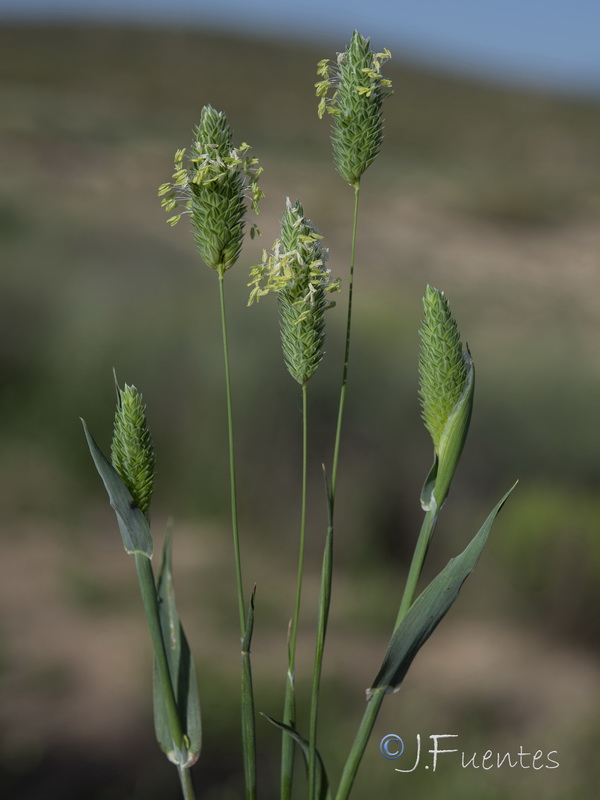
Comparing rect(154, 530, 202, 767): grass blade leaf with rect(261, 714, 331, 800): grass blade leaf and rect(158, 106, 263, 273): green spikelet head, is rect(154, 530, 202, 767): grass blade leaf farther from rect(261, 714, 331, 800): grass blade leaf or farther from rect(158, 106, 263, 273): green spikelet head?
rect(158, 106, 263, 273): green spikelet head

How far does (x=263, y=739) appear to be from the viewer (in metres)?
3.29

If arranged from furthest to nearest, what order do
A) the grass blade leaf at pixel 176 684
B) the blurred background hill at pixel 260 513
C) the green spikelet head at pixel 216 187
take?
1. the blurred background hill at pixel 260 513
2. the grass blade leaf at pixel 176 684
3. the green spikelet head at pixel 216 187

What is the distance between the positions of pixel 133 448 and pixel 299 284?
25cm

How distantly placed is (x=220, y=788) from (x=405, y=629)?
237 cm

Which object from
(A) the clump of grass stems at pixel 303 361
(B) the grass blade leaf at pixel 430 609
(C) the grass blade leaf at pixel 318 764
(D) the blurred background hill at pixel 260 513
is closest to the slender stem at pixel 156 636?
(A) the clump of grass stems at pixel 303 361

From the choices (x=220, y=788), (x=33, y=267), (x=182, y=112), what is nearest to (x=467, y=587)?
(x=220, y=788)

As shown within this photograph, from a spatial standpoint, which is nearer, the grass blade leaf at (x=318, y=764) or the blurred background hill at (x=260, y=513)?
the grass blade leaf at (x=318, y=764)

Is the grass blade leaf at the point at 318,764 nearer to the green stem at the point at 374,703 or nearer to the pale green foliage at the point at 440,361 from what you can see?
the green stem at the point at 374,703

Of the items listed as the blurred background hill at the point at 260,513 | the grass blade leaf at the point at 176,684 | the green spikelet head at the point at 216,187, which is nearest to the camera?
the green spikelet head at the point at 216,187

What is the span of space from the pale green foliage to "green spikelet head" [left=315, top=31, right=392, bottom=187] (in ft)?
0.53

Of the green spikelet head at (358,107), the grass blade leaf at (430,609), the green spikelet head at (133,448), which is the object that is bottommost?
the grass blade leaf at (430,609)

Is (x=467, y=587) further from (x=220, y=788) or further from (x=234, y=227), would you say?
(x=234, y=227)

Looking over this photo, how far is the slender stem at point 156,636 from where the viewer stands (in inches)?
37.0

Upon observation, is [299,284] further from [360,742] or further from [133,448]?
[360,742]
